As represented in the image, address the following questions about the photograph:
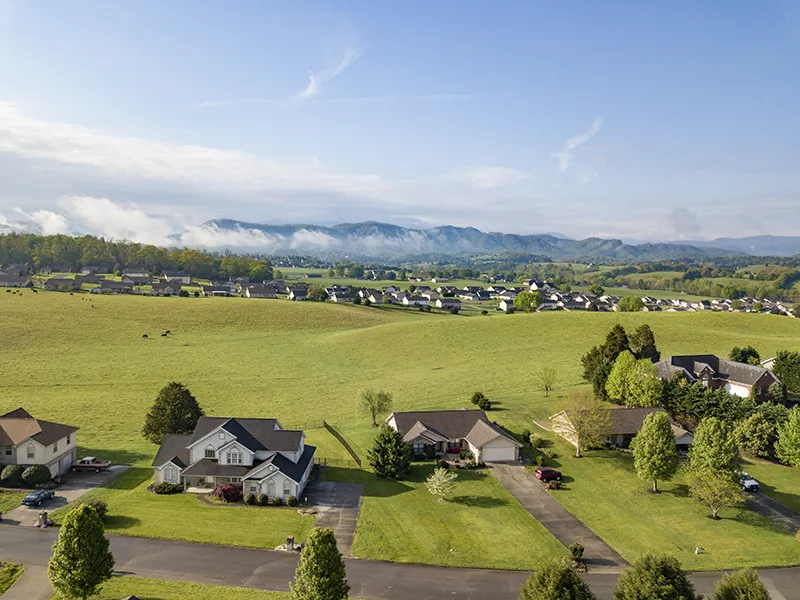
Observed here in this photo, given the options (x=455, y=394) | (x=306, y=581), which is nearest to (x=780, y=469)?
(x=455, y=394)

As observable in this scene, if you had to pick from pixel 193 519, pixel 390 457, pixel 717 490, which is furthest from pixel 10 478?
pixel 717 490

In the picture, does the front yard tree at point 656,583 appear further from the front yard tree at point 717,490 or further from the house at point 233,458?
the house at point 233,458

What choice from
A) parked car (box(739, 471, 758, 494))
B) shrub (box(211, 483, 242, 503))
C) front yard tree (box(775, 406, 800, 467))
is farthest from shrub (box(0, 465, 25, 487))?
front yard tree (box(775, 406, 800, 467))

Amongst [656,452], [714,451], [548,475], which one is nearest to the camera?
[714,451]

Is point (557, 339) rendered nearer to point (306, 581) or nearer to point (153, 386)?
point (153, 386)

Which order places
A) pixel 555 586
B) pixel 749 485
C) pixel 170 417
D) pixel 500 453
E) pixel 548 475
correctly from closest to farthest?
1. pixel 555 586
2. pixel 749 485
3. pixel 548 475
4. pixel 500 453
5. pixel 170 417

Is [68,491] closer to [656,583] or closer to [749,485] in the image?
[656,583]

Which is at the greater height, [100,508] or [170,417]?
[170,417]

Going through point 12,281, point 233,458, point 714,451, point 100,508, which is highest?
point 12,281
